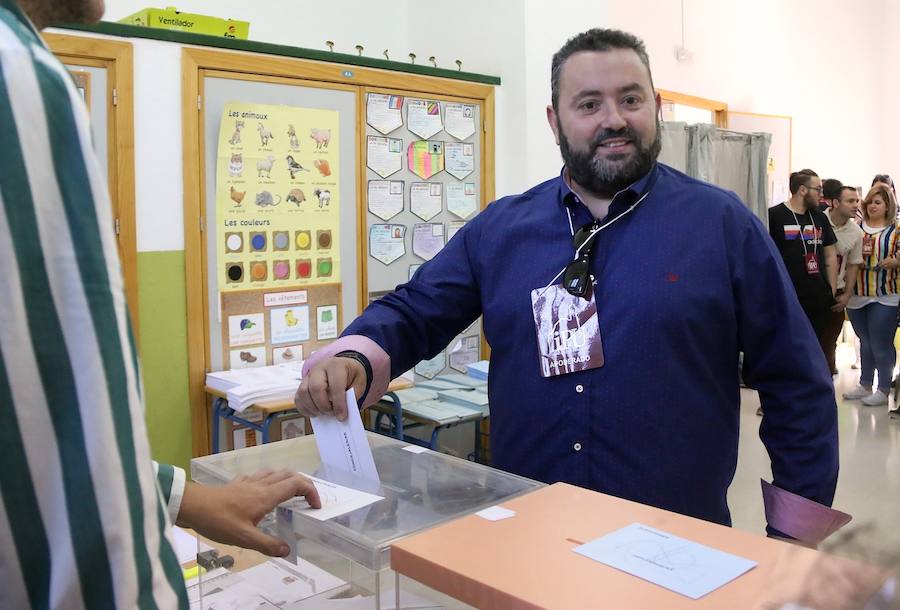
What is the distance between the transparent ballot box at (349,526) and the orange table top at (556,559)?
0.06 meters

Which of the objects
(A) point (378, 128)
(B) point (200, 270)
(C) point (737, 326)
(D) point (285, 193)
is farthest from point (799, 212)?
(C) point (737, 326)

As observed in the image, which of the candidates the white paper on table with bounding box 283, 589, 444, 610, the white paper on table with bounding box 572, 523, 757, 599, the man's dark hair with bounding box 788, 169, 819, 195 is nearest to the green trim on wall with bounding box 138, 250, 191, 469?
the white paper on table with bounding box 283, 589, 444, 610

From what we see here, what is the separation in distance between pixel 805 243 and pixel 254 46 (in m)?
4.32

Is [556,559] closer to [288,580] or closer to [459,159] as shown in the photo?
[288,580]

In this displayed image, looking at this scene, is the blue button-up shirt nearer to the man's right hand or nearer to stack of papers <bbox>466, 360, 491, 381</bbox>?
the man's right hand

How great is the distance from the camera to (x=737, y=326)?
5.13 feet

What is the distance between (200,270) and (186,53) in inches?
34.8

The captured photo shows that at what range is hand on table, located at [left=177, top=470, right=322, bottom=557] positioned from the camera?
89 cm

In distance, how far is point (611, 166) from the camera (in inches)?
65.5

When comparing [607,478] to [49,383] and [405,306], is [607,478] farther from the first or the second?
[49,383]

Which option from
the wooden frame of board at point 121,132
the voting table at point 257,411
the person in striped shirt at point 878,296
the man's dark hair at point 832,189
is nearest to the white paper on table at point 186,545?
the voting table at point 257,411

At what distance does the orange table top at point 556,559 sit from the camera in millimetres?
724

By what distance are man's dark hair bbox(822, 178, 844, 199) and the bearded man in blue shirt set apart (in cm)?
564

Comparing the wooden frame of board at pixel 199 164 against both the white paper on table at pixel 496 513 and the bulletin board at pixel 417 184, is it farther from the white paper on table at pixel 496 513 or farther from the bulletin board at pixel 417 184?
the white paper on table at pixel 496 513
